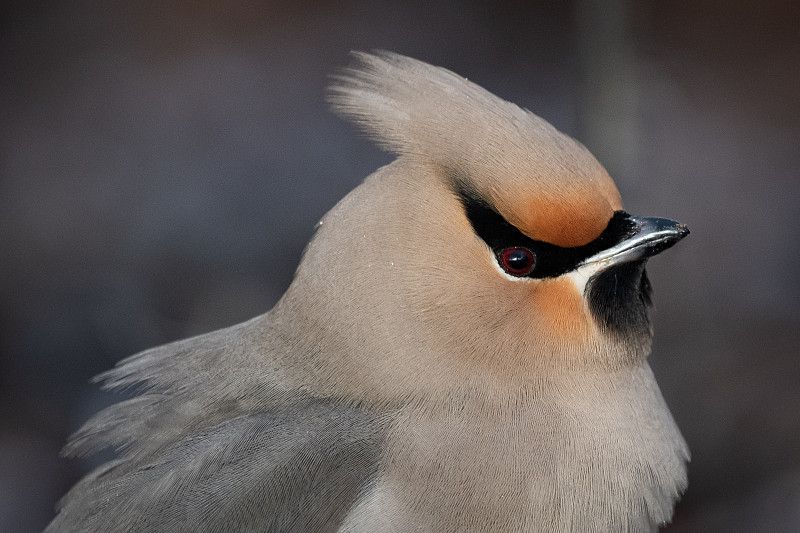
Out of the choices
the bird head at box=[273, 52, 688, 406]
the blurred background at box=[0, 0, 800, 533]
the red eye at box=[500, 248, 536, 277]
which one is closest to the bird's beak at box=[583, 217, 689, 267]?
the bird head at box=[273, 52, 688, 406]

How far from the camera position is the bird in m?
2.32

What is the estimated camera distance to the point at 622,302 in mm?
2459

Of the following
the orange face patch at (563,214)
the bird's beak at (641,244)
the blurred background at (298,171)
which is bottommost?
the blurred background at (298,171)

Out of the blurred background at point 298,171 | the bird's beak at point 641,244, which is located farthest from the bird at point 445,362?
the blurred background at point 298,171

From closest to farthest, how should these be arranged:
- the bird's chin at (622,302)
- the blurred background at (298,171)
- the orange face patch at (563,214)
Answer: the orange face patch at (563,214) → the bird's chin at (622,302) → the blurred background at (298,171)

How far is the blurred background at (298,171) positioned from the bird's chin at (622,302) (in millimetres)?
2178

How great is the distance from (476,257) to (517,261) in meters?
0.10

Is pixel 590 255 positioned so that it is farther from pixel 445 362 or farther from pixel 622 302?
pixel 445 362

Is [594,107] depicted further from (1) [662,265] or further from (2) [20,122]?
(2) [20,122]

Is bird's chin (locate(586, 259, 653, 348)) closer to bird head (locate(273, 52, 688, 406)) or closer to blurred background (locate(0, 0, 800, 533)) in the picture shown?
bird head (locate(273, 52, 688, 406))

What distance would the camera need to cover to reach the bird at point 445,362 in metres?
2.32

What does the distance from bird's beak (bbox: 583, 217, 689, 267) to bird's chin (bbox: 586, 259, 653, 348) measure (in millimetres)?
31

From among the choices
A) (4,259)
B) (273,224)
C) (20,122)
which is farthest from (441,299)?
(20,122)

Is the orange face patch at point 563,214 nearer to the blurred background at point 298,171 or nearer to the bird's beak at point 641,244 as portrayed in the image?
the bird's beak at point 641,244
